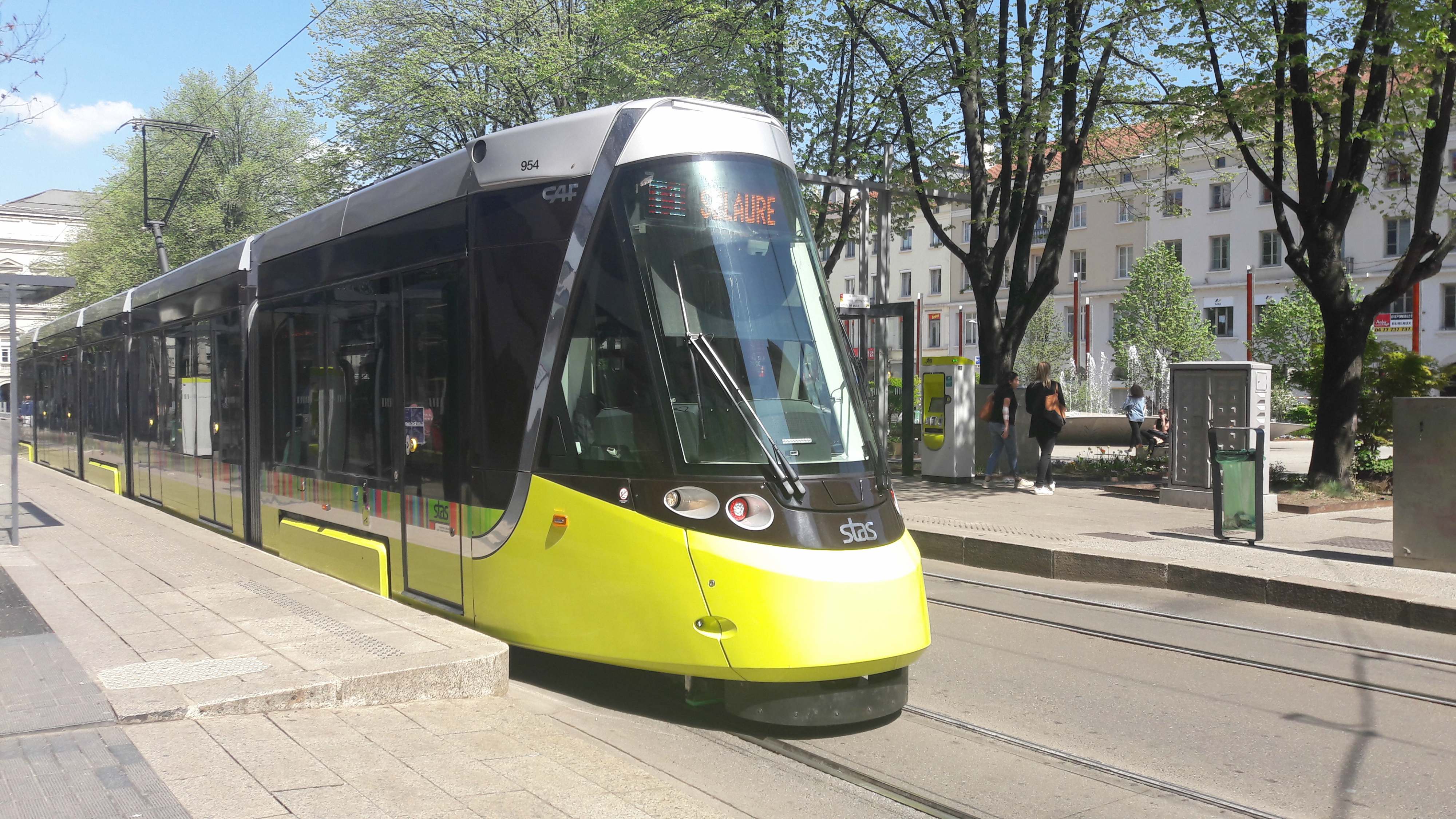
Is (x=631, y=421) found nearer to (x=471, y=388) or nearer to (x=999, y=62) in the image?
(x=471, y=388)

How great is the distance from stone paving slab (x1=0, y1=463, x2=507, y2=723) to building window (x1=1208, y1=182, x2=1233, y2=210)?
55414 mm

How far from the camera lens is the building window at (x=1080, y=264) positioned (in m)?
63.8

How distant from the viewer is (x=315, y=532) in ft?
28.0

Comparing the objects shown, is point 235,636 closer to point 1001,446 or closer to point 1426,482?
point 1426,482

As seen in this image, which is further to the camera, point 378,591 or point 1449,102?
point 1449,102

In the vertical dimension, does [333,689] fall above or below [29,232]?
below

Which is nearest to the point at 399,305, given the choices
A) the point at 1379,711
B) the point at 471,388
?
the point at 471,388

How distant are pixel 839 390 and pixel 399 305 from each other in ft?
9.86

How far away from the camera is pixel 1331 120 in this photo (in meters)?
15.5

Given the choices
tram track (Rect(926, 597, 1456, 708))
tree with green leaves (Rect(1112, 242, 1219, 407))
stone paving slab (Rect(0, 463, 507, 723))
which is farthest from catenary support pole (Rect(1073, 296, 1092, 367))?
stone paving slab (Rect(0, 463, 507, 723))

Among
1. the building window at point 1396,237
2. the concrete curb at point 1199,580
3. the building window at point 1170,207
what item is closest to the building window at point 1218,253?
the building window at point 1396,237

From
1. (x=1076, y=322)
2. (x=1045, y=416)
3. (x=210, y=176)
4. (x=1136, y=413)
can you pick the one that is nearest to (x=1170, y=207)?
(x=1136, y=413)

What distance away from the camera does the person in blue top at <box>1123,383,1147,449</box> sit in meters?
25.4

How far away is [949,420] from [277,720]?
1353cm
